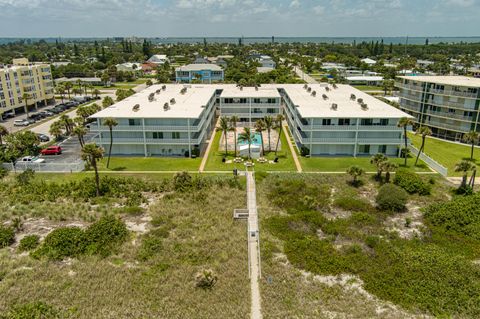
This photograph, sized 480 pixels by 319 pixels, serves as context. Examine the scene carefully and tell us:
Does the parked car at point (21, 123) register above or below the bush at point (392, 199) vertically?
above

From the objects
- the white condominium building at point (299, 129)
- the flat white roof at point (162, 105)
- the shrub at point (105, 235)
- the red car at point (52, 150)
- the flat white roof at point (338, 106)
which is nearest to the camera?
the shrub at point (105, 235)

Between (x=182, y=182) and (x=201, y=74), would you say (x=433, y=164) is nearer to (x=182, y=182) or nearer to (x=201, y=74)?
(x=182, y=182)

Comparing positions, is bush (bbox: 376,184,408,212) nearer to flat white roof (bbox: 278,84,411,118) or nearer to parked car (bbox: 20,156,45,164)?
flat white roof (bbox: 278,84,411,118)

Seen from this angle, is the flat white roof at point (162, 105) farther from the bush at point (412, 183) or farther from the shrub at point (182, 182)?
the bush at point (412, 183)

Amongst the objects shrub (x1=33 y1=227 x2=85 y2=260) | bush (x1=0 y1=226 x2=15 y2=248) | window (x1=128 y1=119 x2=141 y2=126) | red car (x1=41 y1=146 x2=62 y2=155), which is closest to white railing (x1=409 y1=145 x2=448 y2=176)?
window (x1=128 y1=119 x2=141 y2=126)

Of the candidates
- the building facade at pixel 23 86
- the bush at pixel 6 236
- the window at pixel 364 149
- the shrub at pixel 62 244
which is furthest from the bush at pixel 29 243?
the building facade at pixel 23 86

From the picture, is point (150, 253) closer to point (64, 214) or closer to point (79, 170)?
point (64, 214)

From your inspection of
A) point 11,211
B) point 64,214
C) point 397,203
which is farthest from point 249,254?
point 11,211
